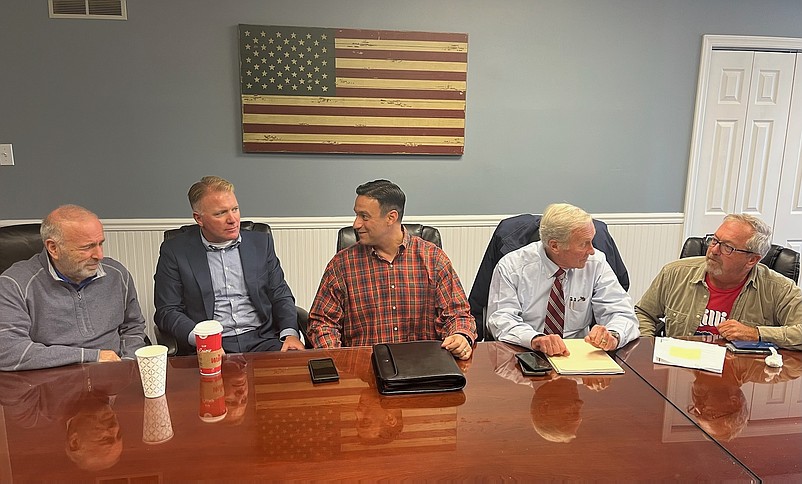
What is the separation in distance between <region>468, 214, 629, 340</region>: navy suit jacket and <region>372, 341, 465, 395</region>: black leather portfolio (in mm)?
830

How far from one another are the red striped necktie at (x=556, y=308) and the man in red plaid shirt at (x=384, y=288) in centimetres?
33

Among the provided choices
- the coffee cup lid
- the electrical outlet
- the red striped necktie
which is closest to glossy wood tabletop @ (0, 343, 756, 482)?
the coffee cup lid

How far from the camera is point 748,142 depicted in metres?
3.92

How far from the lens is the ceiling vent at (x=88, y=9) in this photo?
10.4 ft

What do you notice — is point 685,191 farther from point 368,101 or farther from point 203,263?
point 203,263

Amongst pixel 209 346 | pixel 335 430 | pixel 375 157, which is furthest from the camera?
pixel 375 157

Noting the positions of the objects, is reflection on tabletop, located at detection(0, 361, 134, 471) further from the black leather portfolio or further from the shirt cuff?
the shirt cuff

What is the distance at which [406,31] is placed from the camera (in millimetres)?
3461

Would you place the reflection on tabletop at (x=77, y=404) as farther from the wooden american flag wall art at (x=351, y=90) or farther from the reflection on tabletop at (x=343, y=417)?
the wooden american flag wall art at (x=351, y=90)

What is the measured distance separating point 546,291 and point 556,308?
0.08 m

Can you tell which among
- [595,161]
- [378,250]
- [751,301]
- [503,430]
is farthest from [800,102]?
[503,430]

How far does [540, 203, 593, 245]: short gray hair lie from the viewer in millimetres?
2080

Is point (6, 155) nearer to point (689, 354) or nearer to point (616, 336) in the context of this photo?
point (616, 336)

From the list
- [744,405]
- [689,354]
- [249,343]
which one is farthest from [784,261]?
[249,343]
